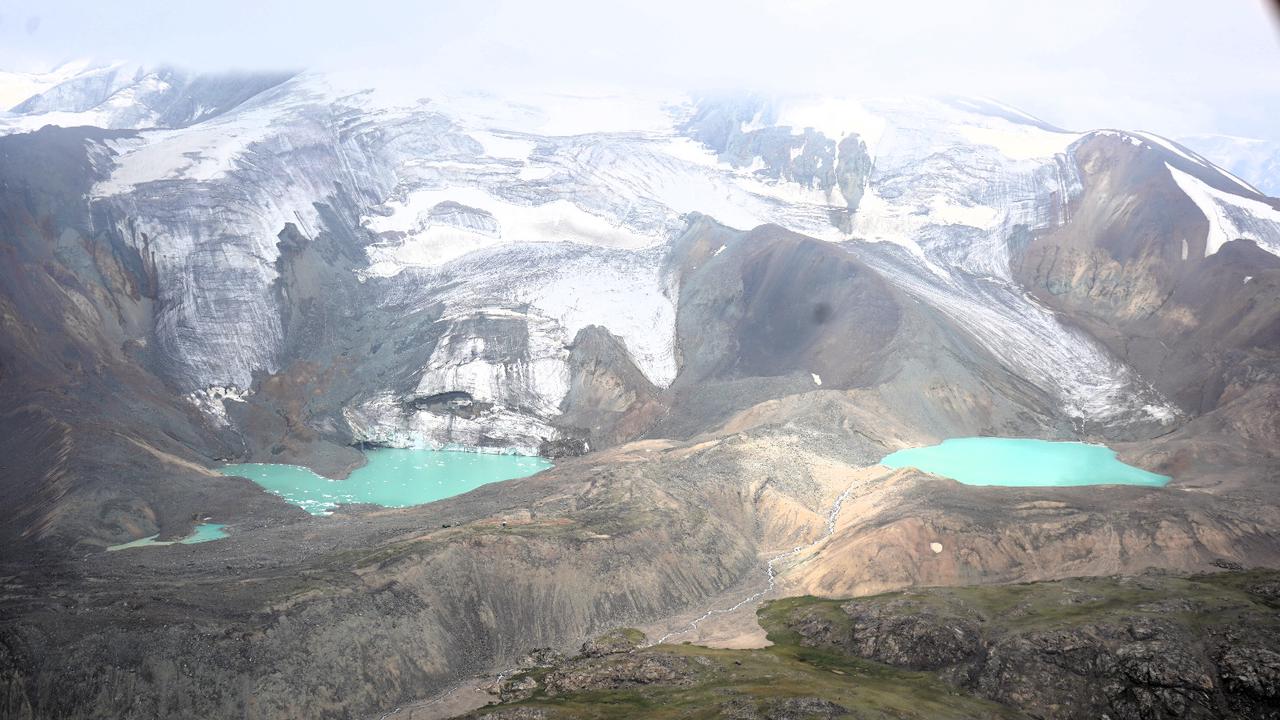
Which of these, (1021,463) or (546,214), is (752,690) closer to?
(1021,463)

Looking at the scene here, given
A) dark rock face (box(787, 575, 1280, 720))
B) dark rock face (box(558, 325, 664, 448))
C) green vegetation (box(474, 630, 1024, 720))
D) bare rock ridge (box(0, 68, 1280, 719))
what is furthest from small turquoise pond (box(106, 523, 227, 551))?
dark rock face (box(787, 575, 1280, 720))

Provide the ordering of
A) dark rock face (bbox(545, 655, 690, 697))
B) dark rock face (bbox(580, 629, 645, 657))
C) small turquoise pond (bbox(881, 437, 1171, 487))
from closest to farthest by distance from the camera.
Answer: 1. dark rock face (bbox(545, 655, 690, 697))
2. dark rock face (bbox(580, 629, 645, 657))
3. small turquoise pond (bbox(881, 437, 1171, 487))

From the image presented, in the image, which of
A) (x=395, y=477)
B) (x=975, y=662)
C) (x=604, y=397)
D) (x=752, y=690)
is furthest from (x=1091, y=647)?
(x=604, y=397)

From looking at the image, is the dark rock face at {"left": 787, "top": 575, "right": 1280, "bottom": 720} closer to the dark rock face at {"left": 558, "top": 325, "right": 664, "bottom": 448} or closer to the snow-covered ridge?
the dark rock face at {"left": 558, "top": 325, "right": 664, "bottom": 448}

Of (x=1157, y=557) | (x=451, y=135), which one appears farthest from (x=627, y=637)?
(x=451, y=135)

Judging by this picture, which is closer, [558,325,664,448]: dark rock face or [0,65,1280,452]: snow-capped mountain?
[558,325,664,448]: dark rock face

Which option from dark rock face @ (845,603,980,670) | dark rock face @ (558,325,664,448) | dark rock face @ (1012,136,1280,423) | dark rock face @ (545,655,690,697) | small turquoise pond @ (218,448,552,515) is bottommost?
small turquoise pond @ (218,448,552,515)
